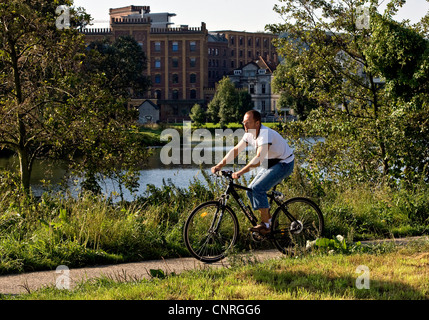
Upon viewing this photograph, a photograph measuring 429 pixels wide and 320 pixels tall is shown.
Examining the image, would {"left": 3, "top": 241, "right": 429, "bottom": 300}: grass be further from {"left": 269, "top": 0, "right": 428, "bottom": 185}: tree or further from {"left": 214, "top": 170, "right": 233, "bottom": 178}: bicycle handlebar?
{"left": 269, "top": 0, "right": 428, "bottom": 185}: tree

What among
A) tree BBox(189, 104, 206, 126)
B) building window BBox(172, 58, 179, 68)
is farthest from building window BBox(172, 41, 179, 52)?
tree BBox(189, 104, 206, 126)

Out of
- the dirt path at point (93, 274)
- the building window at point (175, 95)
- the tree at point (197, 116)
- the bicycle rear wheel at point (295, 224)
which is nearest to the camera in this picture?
the dirt path at point (93, 274)

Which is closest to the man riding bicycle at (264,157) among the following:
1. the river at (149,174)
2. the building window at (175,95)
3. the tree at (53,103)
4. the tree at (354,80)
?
the tree at (354,80)

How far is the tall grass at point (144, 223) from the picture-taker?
253 inches

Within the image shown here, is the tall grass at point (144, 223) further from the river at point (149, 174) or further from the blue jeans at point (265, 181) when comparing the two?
the river at point (149, 174)

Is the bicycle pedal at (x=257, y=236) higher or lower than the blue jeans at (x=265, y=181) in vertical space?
lower

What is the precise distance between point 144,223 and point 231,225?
4.34ft

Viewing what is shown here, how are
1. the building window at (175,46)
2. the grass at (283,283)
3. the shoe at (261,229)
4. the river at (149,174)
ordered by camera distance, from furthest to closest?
the building window at (175,46)
the river at (149,174)
the shoe at (261,229)
the grass at (283,283)

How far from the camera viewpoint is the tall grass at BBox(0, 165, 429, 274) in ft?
21.1

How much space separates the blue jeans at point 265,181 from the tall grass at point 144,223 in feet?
2.78

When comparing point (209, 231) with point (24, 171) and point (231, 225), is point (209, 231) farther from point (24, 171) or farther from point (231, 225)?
point (24, 171)

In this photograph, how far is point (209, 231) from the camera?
21.3ft
